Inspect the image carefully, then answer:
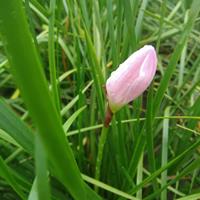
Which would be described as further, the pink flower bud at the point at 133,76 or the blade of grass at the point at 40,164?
the pink flower bud at the point at 133,76

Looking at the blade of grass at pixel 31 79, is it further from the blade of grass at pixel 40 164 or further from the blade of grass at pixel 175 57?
the blade of grass at pixel 175 57

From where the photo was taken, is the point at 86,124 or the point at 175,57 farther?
the point at 86,124

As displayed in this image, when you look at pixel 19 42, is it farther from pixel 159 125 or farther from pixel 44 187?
pixel 159 125

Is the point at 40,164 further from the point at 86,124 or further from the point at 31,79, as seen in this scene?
the point at 86,124

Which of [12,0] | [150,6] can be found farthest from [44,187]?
[150,6]

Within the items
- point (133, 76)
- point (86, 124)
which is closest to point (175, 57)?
point (133, 76)

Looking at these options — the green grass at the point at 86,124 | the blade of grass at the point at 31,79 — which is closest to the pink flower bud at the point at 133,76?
the green grass at the point at 86,124

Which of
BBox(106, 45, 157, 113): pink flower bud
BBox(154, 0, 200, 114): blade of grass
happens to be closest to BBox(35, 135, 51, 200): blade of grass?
BBox(106, 45, 157, 113): pink flower bud
